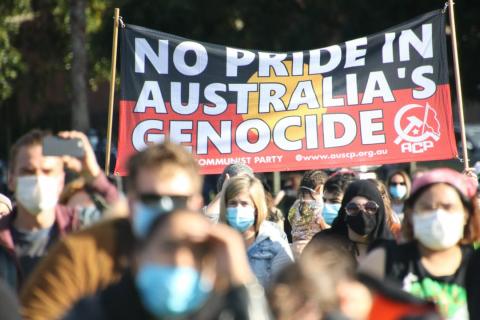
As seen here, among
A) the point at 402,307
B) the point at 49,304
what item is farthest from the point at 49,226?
the point at 402,307

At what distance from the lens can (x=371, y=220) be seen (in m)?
7.32

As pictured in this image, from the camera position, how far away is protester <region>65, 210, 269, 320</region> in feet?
12.0

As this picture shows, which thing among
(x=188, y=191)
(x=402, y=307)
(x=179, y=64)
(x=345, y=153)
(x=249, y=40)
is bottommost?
(x=402, y=307)

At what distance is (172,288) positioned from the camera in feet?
11.9

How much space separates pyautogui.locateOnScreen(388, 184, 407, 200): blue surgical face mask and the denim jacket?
4.63 metres

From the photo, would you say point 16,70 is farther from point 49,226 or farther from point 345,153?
point 49,226

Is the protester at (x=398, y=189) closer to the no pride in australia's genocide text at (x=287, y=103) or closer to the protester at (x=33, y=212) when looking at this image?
the no pride in australia's genocide text at (x=287, y=103)

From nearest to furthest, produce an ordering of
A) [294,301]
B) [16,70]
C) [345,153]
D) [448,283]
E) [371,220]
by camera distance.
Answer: [294,301]
[448,283]
[371,220]
[345,153]
[16,70]

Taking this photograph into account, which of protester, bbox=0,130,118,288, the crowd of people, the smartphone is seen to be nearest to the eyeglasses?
the crowd of people

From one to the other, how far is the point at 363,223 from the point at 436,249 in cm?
198

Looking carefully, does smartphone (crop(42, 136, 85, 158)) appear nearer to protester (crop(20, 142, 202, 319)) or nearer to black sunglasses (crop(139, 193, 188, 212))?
protester (crop(20, 142, 202, 319))

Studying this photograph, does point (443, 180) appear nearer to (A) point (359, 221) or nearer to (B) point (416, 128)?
(A) point (359, 221)

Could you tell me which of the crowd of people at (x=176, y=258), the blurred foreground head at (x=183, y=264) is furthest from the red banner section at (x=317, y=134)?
the blurred foreground head at (x=183, y=264)

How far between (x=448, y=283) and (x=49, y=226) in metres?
1.62
